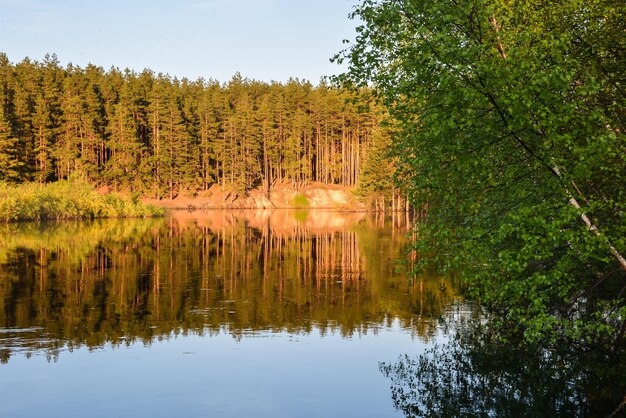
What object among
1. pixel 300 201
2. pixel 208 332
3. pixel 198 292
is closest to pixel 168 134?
pixel 300 201

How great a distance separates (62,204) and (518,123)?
7735cm

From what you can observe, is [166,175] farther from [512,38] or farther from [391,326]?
[512,38]

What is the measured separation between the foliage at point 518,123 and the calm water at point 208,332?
113 inches

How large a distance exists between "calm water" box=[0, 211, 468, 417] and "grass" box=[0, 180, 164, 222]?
3727cm

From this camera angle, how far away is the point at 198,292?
25984mm

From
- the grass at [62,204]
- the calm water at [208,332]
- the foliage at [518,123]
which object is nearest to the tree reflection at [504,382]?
the calm water at [208,332]

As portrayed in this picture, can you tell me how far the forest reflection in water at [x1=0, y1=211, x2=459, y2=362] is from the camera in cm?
1952

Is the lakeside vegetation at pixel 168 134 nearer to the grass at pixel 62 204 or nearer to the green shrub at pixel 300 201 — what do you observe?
the green shrub at pixel 300 201

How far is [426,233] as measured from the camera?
42.8 ft

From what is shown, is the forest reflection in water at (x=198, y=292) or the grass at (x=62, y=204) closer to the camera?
the forest reflection in water at (x=198, y=292)

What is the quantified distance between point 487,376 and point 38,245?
39114 millimetres

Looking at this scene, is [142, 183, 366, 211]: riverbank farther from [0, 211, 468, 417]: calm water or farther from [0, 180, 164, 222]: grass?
[0, 211, 468, 417]: calm water

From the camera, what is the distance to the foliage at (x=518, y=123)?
10.0 m

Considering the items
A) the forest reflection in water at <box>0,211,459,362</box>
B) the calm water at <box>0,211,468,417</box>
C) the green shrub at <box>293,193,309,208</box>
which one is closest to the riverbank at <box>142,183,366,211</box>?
the green shrub at <box>293,193,309,208</box>
